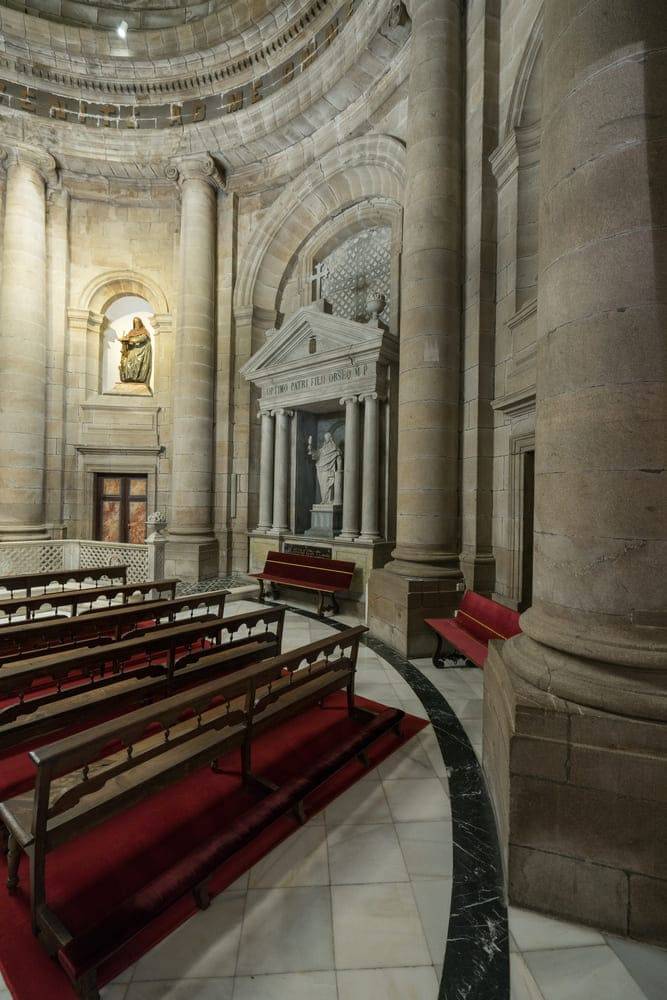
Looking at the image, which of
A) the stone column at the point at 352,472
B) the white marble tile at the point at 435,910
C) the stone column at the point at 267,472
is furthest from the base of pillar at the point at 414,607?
the stone column at the point at 267,472

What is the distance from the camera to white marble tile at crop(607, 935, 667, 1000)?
5.80 ft

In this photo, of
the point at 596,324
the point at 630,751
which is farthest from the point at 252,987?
the point at 596,324

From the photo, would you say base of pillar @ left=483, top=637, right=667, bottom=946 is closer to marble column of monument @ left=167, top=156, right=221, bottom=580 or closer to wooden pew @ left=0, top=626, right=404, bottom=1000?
wooden pew @ left=0, top=626, right=404, bottom=1000

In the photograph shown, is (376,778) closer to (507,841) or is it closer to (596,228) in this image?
(507,841)

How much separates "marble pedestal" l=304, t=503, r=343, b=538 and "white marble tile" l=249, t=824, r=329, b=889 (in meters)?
6.45

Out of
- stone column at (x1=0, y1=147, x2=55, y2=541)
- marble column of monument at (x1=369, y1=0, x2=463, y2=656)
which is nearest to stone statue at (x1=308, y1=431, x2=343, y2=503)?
marble column of monument at (x1=369, y1=0, x2=463, y2=656)

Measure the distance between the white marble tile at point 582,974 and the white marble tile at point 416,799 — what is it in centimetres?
87

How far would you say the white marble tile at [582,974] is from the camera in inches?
68.9

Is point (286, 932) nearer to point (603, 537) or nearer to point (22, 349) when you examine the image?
point (603, 537)

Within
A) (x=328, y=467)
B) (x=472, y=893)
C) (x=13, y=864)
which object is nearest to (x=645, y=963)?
(x=472, y=893)

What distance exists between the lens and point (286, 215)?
33.9ft

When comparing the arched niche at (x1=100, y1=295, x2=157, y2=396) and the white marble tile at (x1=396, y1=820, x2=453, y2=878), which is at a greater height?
the arched niche at (x1=100, y1=295, x2=157, y2=396)

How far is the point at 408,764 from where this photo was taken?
10.7 ft

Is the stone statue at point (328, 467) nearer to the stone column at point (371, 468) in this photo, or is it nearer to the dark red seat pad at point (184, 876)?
the stone column at point (371, 468)
